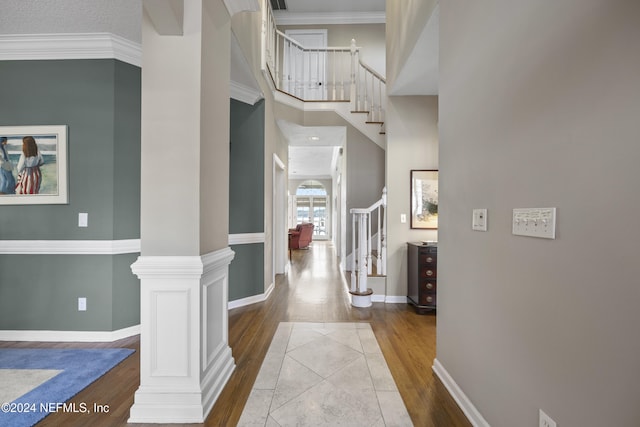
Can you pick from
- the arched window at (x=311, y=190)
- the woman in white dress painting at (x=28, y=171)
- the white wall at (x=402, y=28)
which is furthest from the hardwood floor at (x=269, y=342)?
the arched window at (x=311, y=190)

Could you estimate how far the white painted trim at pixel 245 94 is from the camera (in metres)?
3.43

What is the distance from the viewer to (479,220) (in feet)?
5.17

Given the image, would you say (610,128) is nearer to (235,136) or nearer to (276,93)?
(235,136)

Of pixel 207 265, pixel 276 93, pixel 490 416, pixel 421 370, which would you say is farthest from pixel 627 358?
pixel 276 93

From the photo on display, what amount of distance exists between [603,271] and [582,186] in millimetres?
277

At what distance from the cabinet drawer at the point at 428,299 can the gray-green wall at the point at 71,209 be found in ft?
10.4

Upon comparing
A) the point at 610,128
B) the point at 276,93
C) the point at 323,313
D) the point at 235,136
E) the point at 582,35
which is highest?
the point at 276,93

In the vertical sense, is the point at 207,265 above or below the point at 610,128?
below

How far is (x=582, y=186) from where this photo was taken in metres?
0.94

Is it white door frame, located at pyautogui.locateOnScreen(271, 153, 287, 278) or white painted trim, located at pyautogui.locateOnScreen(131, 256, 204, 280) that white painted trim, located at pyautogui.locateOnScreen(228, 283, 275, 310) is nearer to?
white door frame, located at pyautogui.locateOnScreen(271, 153, 287, 278)

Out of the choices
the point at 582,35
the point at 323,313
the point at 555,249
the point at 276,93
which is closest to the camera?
the point at 582,35

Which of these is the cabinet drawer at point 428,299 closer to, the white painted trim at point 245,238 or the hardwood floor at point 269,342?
the hardwood floor at point 269,342

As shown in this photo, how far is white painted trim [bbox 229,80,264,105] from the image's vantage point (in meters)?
3.43

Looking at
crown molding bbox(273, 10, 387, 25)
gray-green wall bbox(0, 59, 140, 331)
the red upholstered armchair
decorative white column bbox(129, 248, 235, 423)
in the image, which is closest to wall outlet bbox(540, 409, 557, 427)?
decorative white column bbox(129, 248, 235, 423)
